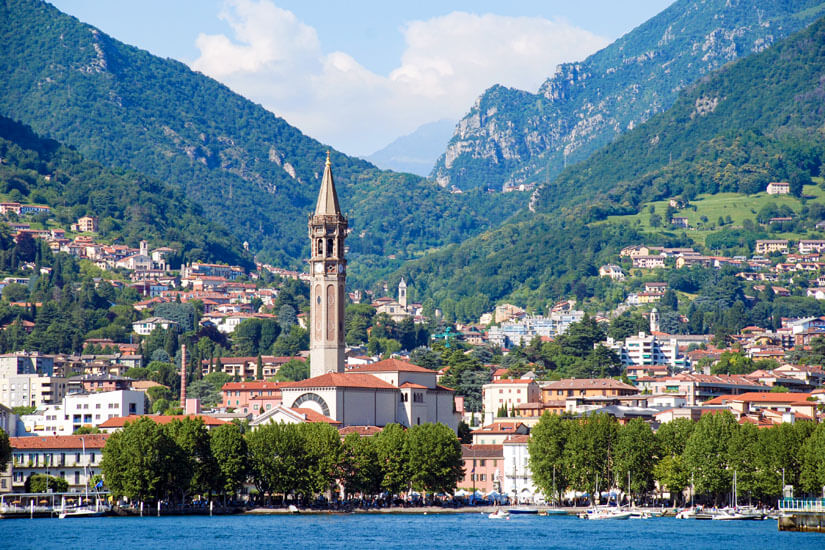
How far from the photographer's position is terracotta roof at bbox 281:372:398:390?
12388 centimetres

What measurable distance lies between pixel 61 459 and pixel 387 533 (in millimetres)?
29515

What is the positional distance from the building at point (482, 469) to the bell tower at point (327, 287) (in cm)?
1191

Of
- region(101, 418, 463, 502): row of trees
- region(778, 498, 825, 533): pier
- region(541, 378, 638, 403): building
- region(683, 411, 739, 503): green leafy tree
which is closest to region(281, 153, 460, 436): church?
region(101, 418, 463, 502): row of trees

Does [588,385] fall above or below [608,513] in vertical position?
above

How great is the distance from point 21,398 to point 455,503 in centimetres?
6825

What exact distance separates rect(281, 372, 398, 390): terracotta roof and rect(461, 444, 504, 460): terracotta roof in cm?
707

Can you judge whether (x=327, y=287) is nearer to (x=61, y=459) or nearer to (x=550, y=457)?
(x=550, y=457)

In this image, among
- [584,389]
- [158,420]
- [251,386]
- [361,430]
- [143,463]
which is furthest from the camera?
[251,386]

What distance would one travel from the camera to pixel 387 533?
92812 millimetres

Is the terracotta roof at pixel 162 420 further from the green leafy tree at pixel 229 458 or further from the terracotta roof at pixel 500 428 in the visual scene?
the terracotta roof at pixel 500 428

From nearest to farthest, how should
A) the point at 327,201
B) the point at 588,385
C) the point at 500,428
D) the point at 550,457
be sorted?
the point at 550,457 < the point at 327,201 < the point at 500,428 < the point at 588,385

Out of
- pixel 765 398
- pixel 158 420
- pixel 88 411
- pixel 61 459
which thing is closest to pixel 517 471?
pixel 158 420

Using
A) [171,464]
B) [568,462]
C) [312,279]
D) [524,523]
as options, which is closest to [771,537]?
[524,523]

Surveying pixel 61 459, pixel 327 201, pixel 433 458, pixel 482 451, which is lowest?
pixel 433 458
